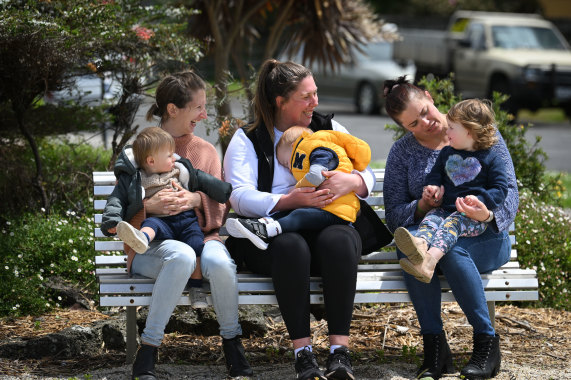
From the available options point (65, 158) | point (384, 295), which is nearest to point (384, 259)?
point (384, 295)

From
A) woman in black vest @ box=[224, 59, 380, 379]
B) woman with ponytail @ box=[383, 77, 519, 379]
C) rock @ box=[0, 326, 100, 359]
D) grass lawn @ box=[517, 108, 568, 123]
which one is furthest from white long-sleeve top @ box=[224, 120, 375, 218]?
grass lawn @ box=[517, 108, 568, 123]

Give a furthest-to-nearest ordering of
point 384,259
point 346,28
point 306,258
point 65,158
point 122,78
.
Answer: point 346,28 → point 65,158 → point 122,78 → point 384,259 → point 306,258

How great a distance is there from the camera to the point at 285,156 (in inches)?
175

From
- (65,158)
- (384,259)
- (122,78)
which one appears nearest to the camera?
(384,259)

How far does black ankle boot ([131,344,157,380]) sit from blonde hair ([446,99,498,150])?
5.90 ft

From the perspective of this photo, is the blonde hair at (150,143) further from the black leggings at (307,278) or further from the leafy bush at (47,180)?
the leafy bush at (47,180)

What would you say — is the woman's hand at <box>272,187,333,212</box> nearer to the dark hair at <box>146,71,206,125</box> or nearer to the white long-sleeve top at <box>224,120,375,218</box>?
Answer: the white long-sleeve top at <box>224,120,375,218</box>

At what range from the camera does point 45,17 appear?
16.9 ft

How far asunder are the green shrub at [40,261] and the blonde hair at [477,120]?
2.50m

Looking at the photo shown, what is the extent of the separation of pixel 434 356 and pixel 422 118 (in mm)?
1181

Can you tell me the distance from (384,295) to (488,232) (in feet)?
2.01

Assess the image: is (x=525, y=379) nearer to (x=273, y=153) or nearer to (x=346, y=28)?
(x=273, y=153)

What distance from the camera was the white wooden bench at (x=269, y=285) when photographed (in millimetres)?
4105

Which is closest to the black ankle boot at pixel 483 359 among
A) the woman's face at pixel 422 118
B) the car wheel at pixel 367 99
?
the woman's face at pixel 422 118
